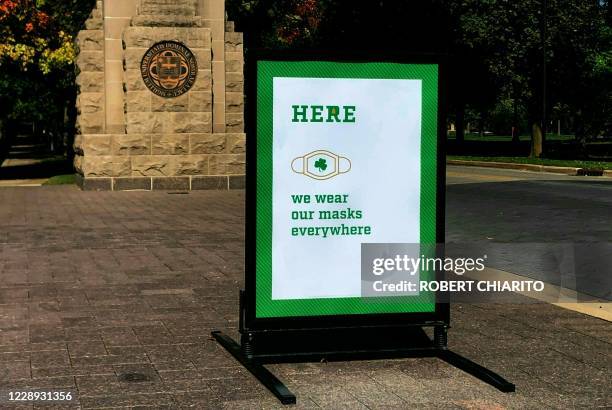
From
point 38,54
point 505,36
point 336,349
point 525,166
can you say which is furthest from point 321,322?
point 505,36

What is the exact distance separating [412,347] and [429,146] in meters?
1.34

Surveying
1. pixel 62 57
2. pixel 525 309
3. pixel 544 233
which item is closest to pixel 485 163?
pixel 62 57

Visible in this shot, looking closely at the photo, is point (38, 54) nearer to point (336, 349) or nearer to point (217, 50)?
point (217, 50)

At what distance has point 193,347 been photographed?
6.16 m

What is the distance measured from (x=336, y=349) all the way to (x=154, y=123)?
52.8 ft

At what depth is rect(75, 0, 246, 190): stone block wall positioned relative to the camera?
70.3 feet

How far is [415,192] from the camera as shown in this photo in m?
5.89

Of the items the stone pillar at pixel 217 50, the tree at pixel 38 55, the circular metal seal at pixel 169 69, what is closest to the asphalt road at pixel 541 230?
the stone pillar at pixel 217 50

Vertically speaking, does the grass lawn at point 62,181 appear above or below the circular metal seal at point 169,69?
below

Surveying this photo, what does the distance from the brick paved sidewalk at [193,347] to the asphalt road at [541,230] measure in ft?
7.04

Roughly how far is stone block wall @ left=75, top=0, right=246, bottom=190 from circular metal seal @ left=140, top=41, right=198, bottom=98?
4.6 inches

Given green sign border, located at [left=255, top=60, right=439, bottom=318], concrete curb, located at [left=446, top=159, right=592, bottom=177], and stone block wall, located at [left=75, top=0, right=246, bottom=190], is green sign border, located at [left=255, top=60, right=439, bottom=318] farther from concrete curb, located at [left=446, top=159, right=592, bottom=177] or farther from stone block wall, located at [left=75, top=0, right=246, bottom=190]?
concrete curb, located at [left=446, top=159, right=592, bottom=177]

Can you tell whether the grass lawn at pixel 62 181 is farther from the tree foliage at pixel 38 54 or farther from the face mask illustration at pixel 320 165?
the face mask illustration at pixel 320 165

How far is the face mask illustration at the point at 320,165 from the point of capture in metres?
5.67
